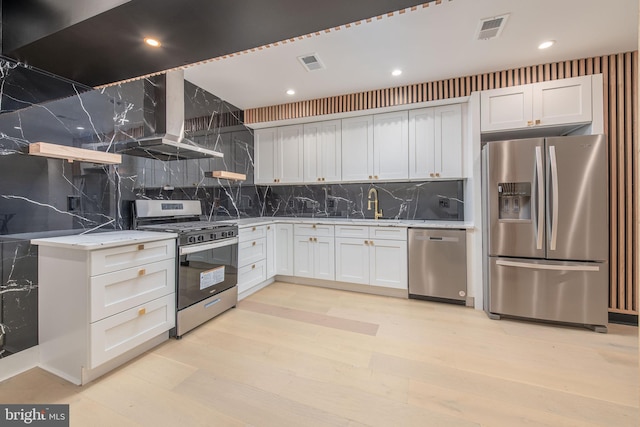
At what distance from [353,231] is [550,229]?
1.95 meters

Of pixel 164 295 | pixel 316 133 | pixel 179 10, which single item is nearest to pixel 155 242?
pixel 164 295

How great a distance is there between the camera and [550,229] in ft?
7.73

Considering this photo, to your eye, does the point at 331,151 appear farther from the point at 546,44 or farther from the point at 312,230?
the point at 546,44

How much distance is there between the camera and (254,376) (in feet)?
5.61

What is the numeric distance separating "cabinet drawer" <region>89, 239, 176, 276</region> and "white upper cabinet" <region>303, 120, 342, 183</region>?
7.38 feet

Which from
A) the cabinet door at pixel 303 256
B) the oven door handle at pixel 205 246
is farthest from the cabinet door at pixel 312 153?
the oven door handle at pixel 205 246

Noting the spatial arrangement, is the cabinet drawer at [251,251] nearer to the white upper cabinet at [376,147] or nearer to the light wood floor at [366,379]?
the light wood floor at [366,379]

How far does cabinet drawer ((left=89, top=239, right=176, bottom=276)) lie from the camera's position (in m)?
1.60

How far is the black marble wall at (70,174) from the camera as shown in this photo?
1.70 m

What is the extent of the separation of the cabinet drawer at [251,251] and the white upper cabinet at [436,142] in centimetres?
217

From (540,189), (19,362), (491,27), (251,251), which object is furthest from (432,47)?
(19,362)

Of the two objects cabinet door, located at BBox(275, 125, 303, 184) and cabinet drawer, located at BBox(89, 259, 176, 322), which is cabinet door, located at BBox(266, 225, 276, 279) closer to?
cabinet door, located at BBox(275, 125, 303, 184)

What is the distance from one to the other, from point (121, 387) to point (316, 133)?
3.43 metres

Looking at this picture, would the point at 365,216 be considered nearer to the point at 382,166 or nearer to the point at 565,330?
the point at 382,166
